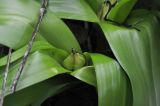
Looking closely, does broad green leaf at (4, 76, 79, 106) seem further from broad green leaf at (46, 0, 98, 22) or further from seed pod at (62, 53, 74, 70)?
broad green leaf at (46, 0, 98, 22)

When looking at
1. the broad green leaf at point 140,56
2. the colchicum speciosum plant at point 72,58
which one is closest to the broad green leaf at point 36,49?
the colchicum speciosum plant at point 72,58

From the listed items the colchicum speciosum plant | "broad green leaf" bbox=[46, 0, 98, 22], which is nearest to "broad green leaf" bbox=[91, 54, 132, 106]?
the colchicum speciosum plant

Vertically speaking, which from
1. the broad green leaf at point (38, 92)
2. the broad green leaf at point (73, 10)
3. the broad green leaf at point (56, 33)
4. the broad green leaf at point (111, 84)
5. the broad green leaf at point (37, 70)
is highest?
the broad green leaf at point (73, 10)

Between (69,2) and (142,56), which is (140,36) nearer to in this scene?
(142,56)

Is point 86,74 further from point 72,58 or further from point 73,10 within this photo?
point 73,10

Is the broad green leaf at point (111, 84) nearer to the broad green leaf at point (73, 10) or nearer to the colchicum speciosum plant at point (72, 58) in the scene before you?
the colchicum speciosum plant at point (72, 58)
